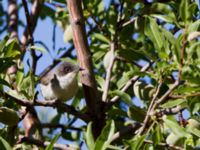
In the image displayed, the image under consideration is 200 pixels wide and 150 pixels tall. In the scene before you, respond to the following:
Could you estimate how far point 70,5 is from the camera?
237 cm

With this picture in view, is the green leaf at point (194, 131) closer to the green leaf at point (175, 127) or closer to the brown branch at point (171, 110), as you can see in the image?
the green leaf at point (175, 127)

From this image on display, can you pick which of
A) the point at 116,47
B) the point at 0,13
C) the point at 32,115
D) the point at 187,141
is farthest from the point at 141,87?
the point at 0,13

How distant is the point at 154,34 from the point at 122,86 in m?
0.41

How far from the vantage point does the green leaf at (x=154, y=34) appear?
2072 millimetres

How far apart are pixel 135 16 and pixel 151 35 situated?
575mm

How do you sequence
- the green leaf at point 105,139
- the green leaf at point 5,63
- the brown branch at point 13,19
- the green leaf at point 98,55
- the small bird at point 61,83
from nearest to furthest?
the green leaf at point 105,139 < the green leaf at point 5,63 < the small bird at point 61,83 < the green leaf at point 98,55 < the brown branch at point 13,19

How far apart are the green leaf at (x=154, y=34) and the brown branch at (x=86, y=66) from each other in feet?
1.04

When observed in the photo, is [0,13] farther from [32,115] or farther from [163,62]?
[163,62]

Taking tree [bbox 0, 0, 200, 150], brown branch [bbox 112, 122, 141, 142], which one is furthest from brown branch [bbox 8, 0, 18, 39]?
brown branch [bbox 112, 122, 141, 142]

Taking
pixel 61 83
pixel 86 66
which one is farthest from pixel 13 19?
pixel 86 66

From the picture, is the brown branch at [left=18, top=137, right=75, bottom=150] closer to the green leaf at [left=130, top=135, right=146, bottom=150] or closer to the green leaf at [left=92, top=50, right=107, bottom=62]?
the green leaf at [left=130, top=135, right=146, bottom=150]

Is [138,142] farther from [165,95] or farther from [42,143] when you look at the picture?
[42,143]

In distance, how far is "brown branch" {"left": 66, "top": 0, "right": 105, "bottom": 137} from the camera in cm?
228

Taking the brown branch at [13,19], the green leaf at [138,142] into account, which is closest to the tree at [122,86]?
the green leaf at [138,142]
